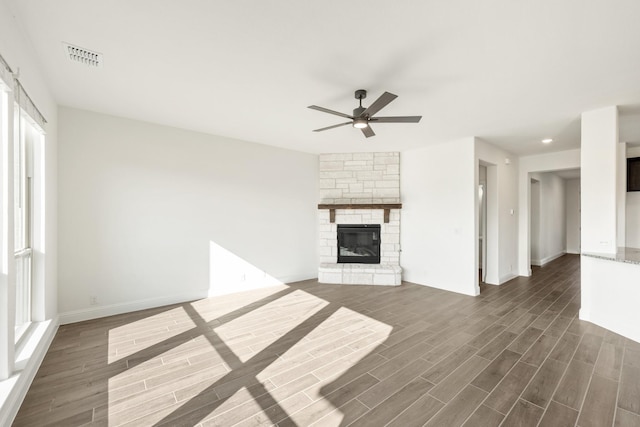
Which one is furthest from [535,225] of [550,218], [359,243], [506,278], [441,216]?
[359,243]

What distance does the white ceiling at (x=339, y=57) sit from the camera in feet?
5.97

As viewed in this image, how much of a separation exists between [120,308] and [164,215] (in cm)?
141

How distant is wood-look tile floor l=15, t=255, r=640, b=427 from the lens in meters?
1.93

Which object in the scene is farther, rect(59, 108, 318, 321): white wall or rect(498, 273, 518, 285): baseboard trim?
rect(498, 273, 518, 285): baseboard trim

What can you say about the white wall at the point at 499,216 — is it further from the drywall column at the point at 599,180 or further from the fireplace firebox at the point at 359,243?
the fireplace firebox at the point at 359,243

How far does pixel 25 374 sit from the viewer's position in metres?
2.14

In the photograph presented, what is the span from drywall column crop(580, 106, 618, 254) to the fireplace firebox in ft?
10.8

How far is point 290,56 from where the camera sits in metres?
2.32

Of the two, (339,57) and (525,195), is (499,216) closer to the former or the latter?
(525,195)

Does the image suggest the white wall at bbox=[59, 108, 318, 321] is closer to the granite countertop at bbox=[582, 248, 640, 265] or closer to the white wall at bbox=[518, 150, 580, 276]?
the granite countertop at bbox=[582, 248, 640, 265]

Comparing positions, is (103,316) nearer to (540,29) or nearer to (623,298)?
(540,29)

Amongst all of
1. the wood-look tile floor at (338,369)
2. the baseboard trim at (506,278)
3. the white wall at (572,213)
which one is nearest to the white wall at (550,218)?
the white wall at (572,213)

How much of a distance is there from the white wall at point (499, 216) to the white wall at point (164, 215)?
4.00 m

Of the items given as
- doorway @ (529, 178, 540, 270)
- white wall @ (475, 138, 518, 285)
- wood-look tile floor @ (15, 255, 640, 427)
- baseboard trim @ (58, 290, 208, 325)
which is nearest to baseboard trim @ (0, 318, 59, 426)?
wood-look tile floor @ (15, 255, 640, 427)
